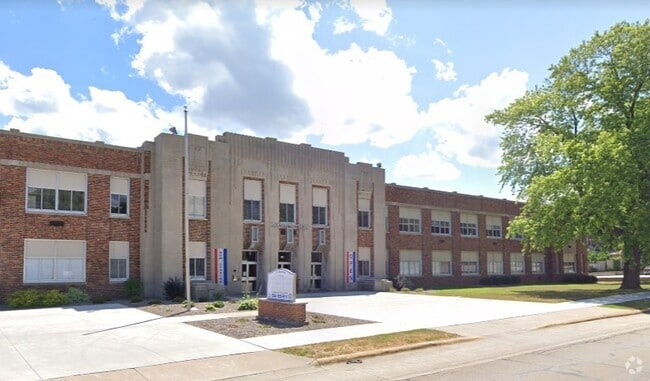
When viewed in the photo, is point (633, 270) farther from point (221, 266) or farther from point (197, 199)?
point (197, 199)

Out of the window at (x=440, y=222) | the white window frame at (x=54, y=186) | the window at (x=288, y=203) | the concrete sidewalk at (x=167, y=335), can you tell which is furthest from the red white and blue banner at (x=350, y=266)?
the white window frame at (x=54, y=186)

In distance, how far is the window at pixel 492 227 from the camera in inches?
1921

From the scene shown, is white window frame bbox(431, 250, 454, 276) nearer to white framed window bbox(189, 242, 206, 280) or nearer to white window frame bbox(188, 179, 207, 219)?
white framed window bbox(189, 242, 206, 280)

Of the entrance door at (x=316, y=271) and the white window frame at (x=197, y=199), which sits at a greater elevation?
the white window frame at (x=197, y=199)

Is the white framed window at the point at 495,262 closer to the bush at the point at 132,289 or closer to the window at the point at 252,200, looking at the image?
the window at the point at 252,200

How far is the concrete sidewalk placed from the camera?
11.6 metres

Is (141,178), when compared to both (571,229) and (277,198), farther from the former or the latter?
(571,229)

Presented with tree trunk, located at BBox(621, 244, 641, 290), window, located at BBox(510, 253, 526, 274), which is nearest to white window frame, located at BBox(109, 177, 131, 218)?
tree trunk, located at BBox(621, 244, 641, 290)

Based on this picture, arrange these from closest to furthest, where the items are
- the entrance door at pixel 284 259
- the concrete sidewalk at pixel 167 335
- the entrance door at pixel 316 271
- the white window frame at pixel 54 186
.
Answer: the concrete sidewalk at pixel 167 335, the white window frame at pixel 54 186, the entrance door at pixel 284 259, the entrance door at pixel 316 271

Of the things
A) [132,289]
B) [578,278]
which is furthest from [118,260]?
[578,278]

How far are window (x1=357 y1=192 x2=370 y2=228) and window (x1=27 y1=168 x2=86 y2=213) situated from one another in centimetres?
1778

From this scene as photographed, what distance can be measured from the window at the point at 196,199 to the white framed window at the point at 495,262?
27698 mm

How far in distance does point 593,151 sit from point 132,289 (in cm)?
2527

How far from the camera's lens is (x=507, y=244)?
50.1m
